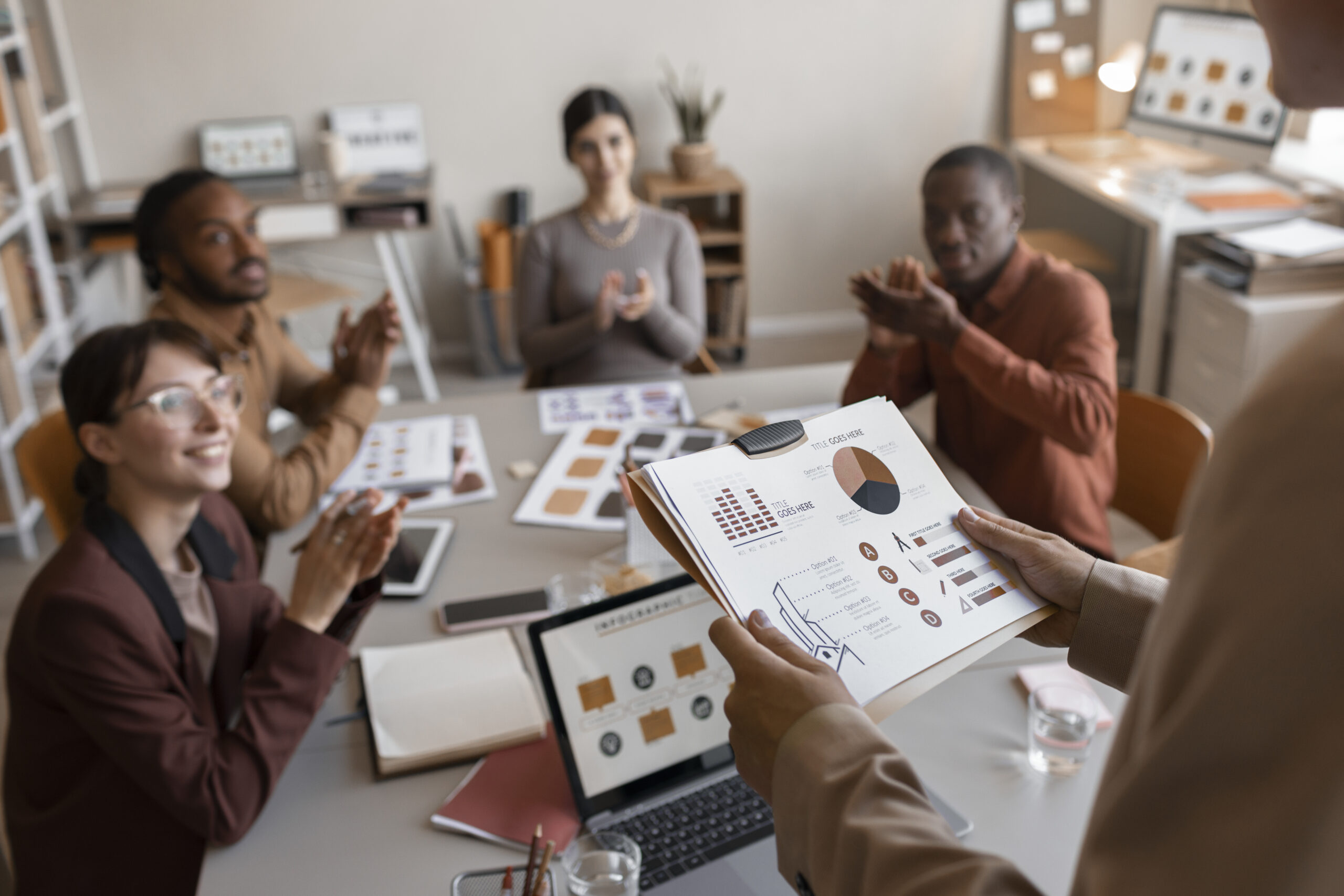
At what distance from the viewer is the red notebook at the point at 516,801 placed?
1215mm

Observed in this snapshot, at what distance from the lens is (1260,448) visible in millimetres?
489

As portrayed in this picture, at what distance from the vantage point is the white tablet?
1.74 m

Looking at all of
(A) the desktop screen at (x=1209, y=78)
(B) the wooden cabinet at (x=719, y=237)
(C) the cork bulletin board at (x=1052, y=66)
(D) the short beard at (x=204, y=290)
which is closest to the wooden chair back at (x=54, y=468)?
(D) the short beard at (x=204, y=290)

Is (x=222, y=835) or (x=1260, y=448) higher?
(x=1260, y=448)

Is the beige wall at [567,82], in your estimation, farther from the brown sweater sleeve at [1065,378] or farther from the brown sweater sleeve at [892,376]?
the brown sweater sleeve at [1065,378]

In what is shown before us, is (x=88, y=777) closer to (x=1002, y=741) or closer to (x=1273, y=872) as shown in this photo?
(x=1002, y=741)

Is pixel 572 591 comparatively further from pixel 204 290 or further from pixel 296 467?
pixel 204 290

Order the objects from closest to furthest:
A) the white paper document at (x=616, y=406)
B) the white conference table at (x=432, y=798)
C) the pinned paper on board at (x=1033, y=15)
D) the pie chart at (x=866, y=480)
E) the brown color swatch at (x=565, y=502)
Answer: the pie chart at (x=866, y=480) → the white conference table at (x=432, y=798) → the brown color swatch at (x=565, y=502) → the white paper document at (x=616, y=406) → the pinned paper on board at (x=1033, y=15)

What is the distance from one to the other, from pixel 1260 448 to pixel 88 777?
1.42 m

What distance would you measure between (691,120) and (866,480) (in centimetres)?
371

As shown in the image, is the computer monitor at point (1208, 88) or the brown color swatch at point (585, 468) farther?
the computer monitor at point (1208, 88)

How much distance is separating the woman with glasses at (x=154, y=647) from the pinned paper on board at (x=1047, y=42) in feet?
13.4

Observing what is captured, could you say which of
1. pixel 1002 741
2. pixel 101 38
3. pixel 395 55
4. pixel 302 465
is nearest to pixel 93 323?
pixel 101 38

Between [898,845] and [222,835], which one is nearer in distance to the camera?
[898,845]
